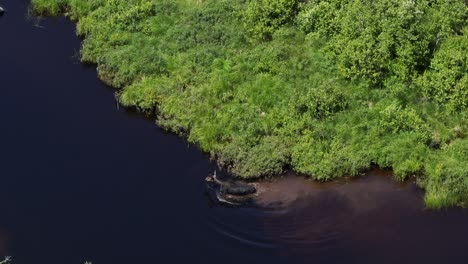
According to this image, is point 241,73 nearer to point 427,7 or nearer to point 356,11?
point 356,11

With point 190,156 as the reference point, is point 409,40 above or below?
above

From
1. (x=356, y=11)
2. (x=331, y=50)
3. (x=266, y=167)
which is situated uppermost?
(x=356, y=11)

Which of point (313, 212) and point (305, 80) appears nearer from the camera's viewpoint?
point (313, 212)

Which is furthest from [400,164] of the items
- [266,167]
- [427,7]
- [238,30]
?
[238,30]

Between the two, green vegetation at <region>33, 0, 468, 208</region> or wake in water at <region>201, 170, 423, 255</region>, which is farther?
green vegetation at <region>33, 0, 468, 208</region>

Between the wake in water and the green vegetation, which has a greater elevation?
the green vegetation

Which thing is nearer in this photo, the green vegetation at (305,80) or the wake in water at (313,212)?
the wake in water at (313,212)

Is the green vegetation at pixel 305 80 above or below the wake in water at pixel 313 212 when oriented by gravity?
above

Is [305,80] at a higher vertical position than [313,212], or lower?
higher
